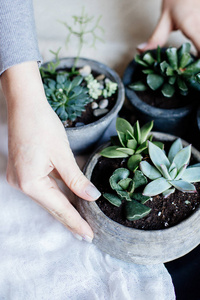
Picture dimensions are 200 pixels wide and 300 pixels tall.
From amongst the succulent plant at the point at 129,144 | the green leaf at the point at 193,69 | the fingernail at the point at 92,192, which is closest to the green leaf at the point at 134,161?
the succulent plant at the point at 129,144

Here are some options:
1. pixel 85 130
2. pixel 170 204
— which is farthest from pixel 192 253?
pixel 85 130

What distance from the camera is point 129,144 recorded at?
2.57ft

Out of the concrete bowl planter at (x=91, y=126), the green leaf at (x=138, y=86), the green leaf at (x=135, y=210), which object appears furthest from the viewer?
the green leaf at (x=138, y=86)

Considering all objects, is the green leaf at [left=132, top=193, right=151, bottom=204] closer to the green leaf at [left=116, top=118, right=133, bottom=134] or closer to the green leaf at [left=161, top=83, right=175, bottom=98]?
the green leaf at [left=116, top=118, right=133, bottom=134]

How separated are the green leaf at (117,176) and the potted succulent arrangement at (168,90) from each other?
0.27m

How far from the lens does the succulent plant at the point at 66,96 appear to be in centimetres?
94

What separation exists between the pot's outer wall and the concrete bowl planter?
0.15 feet

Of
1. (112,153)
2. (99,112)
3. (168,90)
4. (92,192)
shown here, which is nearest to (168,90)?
(168,90)

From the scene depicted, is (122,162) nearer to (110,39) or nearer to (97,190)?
(97,190)

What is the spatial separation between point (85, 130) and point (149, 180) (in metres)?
0.23

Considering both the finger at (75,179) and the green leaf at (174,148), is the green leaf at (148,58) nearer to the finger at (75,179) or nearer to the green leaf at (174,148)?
the green leaf at (174,148)

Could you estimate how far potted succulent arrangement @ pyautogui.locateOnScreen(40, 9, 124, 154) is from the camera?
93 cm

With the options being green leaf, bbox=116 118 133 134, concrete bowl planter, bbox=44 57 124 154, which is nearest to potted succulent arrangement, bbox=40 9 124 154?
concrete bowl planter, bbox=44 57 124 154

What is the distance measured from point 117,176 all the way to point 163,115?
0.98ft
